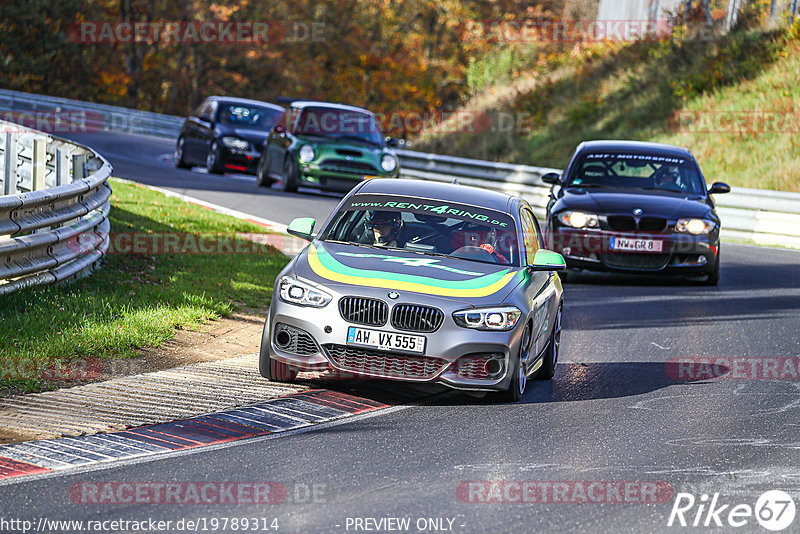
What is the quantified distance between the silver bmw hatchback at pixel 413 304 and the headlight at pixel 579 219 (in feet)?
18.7

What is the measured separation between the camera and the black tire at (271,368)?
8.57 metres

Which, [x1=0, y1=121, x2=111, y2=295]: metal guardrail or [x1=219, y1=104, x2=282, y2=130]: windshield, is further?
[x1=219, y1=104, x2=282, y2=130]: windshield

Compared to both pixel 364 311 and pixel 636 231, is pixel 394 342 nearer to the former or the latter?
pixel 364 311

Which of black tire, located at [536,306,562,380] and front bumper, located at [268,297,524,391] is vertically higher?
front bumper, located at [268,297,524,391]

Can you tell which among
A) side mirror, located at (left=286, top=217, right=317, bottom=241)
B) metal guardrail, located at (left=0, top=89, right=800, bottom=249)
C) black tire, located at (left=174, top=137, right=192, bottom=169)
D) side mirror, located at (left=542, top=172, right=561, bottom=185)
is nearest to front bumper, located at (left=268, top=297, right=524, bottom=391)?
side mirror, located at (left=286, top=217, right=317, bottom=241)

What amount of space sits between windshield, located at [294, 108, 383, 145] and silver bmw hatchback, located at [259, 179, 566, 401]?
15.1m

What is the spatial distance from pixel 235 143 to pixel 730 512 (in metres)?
22.3

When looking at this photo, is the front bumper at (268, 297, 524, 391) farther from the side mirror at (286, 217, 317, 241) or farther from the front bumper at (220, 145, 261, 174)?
the front bumper at (220, 145, 261, 174)

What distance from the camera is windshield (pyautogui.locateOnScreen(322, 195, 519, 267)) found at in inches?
366

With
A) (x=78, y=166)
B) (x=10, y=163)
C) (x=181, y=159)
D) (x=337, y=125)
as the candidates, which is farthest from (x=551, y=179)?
(x=181, y=159)

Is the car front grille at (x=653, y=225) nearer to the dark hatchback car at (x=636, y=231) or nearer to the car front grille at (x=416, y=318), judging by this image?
the dark hatchback car at (x=636, y=231)

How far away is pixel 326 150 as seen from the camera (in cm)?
2400

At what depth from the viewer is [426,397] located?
345 inches

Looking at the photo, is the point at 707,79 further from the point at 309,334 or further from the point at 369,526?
the point at 369,526
